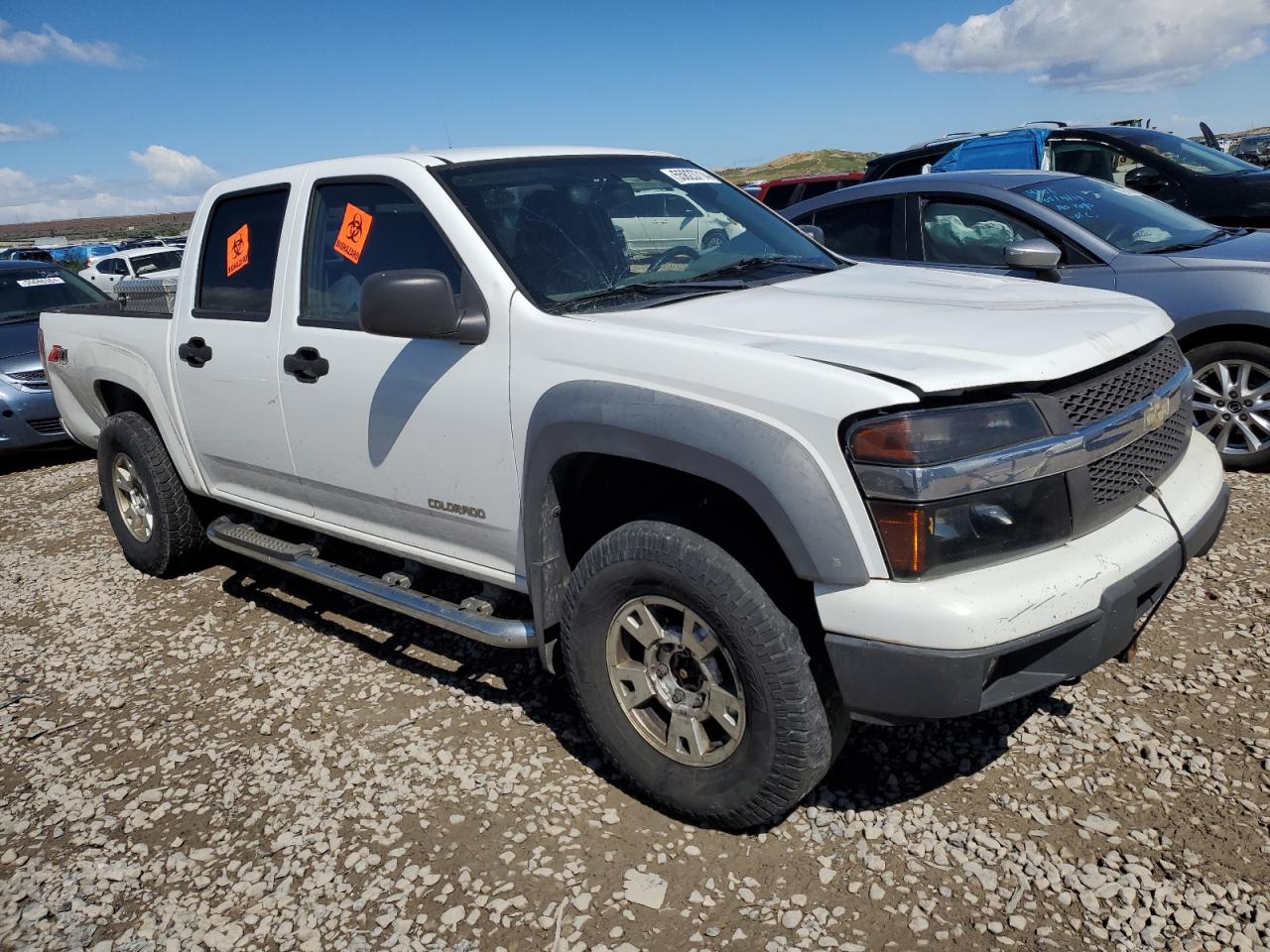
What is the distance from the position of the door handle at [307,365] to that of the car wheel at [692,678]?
1.38 metres

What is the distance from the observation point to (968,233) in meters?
5.90

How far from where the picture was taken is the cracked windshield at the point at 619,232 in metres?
3.19

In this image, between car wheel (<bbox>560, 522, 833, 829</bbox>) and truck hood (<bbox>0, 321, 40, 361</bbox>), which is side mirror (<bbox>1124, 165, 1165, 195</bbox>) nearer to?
car wheel (<bbox>560, 522, 833, 829</bbox>)

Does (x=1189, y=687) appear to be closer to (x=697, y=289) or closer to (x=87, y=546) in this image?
(x=697, y=289)

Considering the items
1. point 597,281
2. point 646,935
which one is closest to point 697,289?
point 597,281

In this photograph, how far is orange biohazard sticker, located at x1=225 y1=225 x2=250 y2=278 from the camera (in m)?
4.19

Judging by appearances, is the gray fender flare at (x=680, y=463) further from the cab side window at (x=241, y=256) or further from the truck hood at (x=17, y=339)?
the truck hood at (x=17, y=339)

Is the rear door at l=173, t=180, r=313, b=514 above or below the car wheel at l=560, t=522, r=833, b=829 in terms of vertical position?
above

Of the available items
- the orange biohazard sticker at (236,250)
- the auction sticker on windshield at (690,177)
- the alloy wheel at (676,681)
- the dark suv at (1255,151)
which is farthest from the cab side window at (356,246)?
the dark suv at (1255,151)

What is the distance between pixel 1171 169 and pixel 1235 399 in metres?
3.26

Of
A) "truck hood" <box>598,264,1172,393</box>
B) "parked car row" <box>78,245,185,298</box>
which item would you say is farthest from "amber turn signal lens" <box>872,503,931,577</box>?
"parked car row" <box>78,245,185,298</box>

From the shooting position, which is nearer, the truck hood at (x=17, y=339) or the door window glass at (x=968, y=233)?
the door window glass at (x=968, y=233)

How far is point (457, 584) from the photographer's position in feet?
15.7

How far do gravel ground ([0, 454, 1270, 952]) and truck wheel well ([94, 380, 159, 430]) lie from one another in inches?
58.6
